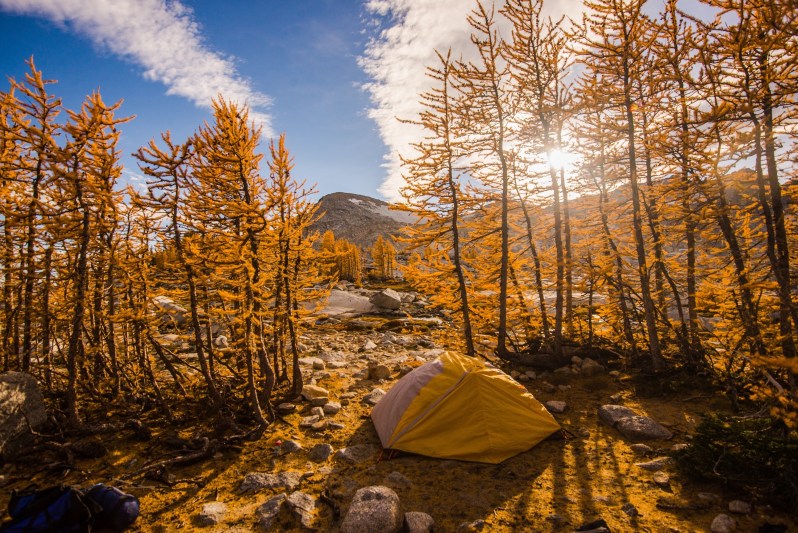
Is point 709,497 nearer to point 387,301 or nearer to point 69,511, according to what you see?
point 69,511

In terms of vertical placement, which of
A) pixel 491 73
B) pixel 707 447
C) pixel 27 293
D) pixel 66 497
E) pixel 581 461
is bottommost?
pixel 581 461

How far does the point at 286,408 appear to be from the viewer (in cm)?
841

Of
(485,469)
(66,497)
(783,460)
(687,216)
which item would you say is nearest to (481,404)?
(485,469)

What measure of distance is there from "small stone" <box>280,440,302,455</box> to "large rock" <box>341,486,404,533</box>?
2.44m

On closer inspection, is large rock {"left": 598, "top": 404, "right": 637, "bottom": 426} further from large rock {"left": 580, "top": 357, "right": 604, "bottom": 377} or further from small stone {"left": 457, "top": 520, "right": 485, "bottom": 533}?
small stone {"left": 457, "top": 520, "right": 485, "bottom": 533}

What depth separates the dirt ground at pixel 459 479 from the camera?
4578mm

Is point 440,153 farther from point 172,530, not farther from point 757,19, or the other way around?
point 172,530

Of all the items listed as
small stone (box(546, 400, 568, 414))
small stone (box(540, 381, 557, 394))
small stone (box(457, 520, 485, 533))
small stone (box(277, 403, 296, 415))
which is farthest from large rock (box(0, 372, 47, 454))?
small stone (box(540, 381, 557, 394))

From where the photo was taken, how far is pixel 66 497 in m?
4.45

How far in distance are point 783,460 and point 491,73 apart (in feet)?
31.7

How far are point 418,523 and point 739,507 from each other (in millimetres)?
3912

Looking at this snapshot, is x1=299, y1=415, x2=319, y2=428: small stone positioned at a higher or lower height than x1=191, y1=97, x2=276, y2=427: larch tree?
lower

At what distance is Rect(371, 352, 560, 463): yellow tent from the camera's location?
620cm

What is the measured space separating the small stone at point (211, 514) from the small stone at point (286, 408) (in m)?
3.15
